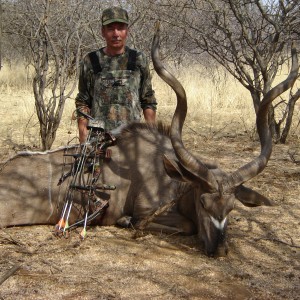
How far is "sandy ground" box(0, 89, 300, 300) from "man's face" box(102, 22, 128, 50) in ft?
4.76

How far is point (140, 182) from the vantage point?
12.6 ft

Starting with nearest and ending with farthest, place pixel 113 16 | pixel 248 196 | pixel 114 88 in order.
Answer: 1. pixel 248 196
2. pixel 113 16
3. pixel 114 88

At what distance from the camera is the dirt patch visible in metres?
2.65

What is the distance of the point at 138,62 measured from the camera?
426cm

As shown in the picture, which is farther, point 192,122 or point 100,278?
point 192,122

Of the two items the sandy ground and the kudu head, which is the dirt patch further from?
the kudu head

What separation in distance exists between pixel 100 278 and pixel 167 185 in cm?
115

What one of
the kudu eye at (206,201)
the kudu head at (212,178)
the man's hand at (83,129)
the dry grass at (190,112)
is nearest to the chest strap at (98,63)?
the man's hand at (83,129)

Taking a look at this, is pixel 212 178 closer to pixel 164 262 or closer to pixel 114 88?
pixel 164 262

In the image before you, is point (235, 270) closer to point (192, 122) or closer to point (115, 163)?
point (115, 163)

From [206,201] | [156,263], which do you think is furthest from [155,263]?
[206,201]

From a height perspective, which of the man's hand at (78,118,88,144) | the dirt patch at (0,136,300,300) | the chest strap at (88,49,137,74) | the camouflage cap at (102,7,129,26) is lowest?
the dirt patch at (0,136,300,300)

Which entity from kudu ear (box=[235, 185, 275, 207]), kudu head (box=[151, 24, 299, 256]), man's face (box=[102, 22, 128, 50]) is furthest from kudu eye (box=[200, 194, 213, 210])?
man's face (box=[102, 22, 128, 50])

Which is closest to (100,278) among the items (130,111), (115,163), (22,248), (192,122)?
(22,248)
